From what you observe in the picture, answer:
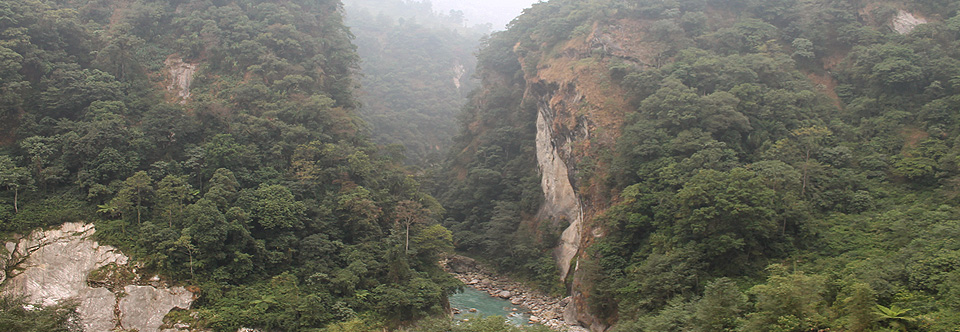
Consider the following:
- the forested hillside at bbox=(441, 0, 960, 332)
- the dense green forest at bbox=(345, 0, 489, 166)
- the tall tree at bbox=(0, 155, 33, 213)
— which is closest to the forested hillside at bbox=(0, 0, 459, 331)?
the tall tree at bbox=(0, 155, 33, 213)

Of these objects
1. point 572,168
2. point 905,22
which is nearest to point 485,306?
point 572,168

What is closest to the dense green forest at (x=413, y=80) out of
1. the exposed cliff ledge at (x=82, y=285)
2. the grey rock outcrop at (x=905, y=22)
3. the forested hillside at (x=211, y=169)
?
the forested hillside at (x=211, y=169)

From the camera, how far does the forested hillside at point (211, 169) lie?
19922mm

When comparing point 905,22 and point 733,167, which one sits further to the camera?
point 905,22

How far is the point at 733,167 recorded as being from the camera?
69.4 ft

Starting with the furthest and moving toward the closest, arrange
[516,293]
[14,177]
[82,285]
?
[516,293] < [14,177] < [82,285]

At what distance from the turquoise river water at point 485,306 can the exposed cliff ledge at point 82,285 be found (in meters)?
11.6

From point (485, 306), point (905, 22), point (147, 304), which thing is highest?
point (905, 22)

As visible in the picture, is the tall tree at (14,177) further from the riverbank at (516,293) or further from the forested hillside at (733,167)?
the forested hillside at (733,167)

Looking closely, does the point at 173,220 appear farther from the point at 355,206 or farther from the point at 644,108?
the point at 644,108

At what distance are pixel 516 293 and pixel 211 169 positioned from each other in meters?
15.5

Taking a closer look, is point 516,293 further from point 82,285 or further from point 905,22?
point 905,22

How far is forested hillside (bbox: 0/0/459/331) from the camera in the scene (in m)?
19.9

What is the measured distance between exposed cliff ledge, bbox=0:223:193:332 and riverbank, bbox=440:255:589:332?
45.2 feet
